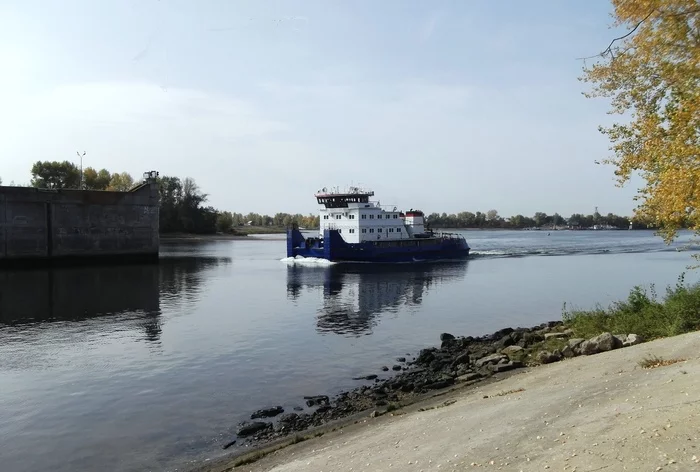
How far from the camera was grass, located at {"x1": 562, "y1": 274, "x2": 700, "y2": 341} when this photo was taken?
13.8 metres

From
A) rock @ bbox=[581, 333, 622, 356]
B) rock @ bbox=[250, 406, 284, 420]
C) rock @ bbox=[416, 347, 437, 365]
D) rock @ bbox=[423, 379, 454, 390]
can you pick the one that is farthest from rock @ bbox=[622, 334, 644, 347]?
rock @ bbox=[250, 406, 284, 420]

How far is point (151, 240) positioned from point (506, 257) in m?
43.3

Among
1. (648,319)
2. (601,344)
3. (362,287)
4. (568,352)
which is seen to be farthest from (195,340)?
(362,287)

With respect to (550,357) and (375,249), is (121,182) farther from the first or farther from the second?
(550,357)

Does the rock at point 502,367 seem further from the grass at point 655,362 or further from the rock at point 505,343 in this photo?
the grass at point 655,362

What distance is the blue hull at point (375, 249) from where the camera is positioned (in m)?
60.1

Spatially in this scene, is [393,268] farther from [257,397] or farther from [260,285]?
[257,397]

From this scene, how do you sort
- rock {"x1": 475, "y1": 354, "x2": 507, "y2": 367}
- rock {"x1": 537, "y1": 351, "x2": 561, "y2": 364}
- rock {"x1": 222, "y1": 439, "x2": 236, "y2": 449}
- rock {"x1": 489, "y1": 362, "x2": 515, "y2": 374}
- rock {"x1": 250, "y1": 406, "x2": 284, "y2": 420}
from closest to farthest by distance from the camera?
rock {"x1": 222, "y1": 439, "x2": 236, "y2": 449} < rock {"x1": 250, "y1": 406, "x2": 284, "y2": 420} < rock {"x1": 537, "y1": 351, "x2": 561, "y2": 364} < rock {"x1": 489, "y1": 362, "x2": 515, "y2": 374} < rock {"x1": 475, "y1": 354, "x2": 507, "y2": 367}

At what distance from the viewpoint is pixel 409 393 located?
44.7 ft

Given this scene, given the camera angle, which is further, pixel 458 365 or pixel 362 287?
pixel 362 287

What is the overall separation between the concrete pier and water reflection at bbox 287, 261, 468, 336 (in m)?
17.6

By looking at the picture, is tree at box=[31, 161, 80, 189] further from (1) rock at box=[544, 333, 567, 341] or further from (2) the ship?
(1) rock at box=[544, 333, 567, 341]

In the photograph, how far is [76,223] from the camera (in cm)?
5575

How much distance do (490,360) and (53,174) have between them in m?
97.6
